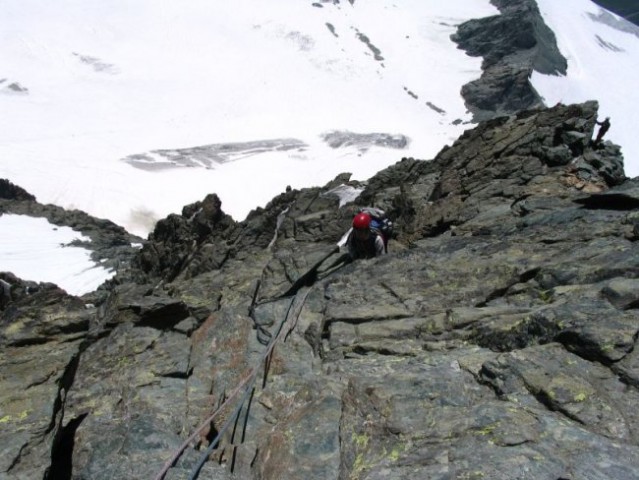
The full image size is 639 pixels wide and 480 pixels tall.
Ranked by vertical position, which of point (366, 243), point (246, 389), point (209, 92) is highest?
point (209, 92)

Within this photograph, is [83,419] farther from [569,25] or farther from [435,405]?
[569,25]

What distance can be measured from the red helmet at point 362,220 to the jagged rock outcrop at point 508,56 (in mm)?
78805

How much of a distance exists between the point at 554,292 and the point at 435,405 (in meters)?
2.91

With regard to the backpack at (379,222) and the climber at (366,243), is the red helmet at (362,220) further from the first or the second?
the backpack at (379,222)

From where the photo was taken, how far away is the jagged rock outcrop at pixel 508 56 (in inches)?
3516

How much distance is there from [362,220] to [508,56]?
104 m

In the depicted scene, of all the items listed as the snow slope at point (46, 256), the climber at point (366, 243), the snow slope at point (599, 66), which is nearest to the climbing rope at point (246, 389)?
the climber at point (366, 243)

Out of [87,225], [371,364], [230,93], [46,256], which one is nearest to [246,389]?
[371,364]

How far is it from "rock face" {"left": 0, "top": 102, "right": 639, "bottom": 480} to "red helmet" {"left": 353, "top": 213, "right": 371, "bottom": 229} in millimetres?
755

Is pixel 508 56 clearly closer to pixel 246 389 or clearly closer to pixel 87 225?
pixel 87 225

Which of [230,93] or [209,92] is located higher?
[209,92]

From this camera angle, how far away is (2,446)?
245 inches

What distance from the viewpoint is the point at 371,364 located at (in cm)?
689

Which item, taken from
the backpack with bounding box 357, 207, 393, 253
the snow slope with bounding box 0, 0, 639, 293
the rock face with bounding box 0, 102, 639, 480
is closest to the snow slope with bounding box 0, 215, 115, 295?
the snow slope with bounding box 0, 0, 639, 293
